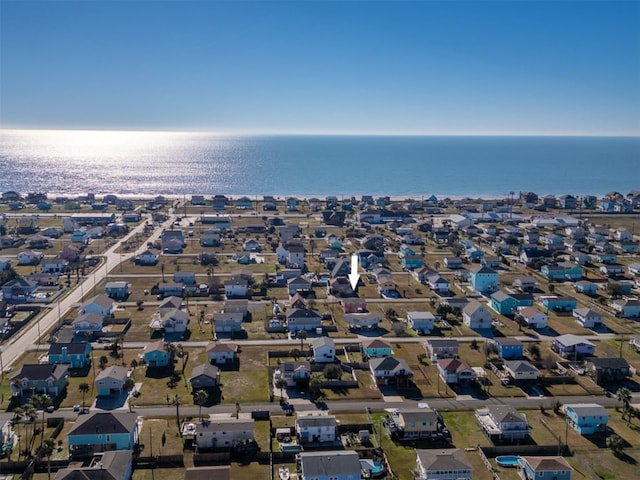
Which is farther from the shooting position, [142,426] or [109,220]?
[109,220]

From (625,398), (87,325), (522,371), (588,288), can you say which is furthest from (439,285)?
(87,325)

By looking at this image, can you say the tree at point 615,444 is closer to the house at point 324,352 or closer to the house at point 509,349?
the house at point 509,349

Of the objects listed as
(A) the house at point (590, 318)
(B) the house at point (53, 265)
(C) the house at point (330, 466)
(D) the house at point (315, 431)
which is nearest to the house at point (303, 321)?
(D) the house at point (315, 431)

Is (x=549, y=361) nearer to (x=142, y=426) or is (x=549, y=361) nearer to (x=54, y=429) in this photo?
(x=142, y=426)

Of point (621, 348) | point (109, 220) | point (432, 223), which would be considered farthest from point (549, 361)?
point (109, 220)

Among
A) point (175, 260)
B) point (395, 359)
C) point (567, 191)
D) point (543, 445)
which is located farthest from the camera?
point (567, 191)

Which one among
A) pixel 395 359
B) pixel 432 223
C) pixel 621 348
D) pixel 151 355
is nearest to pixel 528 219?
pixel 432 223

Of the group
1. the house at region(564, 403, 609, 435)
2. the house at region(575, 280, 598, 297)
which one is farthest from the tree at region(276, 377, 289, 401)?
the house at region(575, 280, 598, 297)

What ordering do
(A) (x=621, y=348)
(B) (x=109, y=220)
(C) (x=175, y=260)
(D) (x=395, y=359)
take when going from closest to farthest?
(D) (x=395, y=359) < (A) (x=621, y=348) < (C) (x=175, y=260) < (B) (x=109, y=220)
